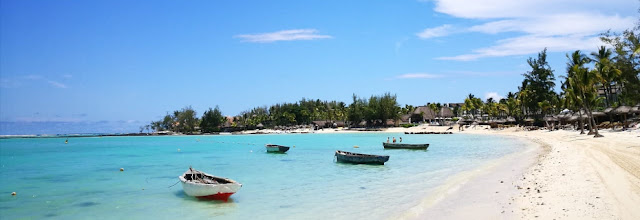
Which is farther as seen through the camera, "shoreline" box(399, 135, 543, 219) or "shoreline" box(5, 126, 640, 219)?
"shoreline" box(399, 135, 543, 219)

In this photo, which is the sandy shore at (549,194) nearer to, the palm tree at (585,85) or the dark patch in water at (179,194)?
the dark patch in water at (179,194)

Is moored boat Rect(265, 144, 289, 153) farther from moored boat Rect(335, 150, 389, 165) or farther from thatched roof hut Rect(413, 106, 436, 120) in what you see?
thatched roof hut Rect(413, 106, 436, 120)

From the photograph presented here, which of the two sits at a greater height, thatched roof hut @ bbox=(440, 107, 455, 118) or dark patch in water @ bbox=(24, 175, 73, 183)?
thatched roof hut @ bbox=(440, 107, 455, 118)

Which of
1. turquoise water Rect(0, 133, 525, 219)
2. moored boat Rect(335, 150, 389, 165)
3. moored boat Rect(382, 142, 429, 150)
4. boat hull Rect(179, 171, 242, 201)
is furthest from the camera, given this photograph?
moored boat Rect(382, 142, 429, 150)

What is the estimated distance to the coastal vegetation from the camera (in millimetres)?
36781

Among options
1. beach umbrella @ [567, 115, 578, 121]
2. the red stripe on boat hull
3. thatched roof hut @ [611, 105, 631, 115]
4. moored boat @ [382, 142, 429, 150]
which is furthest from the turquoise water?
beach umbrella @ [567, 115, 578, 121]

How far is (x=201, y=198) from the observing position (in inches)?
596

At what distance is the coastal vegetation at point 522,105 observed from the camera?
3678 centimetres

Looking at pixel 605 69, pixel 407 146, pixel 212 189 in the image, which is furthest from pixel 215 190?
pixel 605 69

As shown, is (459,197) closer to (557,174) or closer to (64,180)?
(557,174)

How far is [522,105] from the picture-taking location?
256 feet

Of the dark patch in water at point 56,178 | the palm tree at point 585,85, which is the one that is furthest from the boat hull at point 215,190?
the palm tree at point 585,85

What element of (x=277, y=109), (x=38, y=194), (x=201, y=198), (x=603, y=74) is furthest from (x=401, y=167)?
(x=277, y=109)

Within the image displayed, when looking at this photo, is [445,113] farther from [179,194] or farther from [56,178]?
[179,194]
